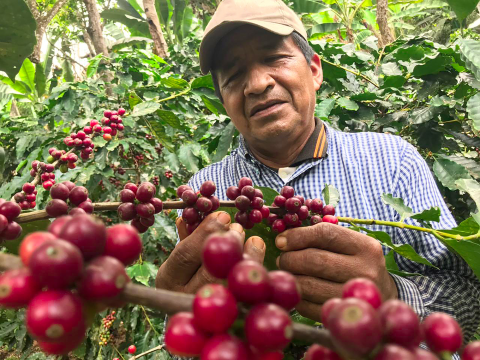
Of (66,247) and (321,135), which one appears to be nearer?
(66,247)

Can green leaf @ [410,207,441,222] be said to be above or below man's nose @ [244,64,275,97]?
below

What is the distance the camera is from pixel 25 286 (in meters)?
0.38

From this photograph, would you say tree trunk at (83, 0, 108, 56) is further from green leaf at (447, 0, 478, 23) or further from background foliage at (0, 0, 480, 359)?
green leaf at (447, 0, 478, 23)

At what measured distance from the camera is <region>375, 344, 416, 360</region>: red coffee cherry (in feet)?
1.08

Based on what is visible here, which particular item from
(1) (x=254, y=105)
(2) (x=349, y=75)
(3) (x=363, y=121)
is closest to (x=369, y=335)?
(1) (x=254, y=105)

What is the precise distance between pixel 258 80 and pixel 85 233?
1.68m

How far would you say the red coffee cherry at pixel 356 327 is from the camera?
32 cm

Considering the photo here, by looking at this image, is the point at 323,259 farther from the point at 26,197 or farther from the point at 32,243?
the point at 26,197

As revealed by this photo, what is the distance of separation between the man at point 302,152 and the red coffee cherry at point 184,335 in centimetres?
97

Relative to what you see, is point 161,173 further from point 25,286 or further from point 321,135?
point 25,286

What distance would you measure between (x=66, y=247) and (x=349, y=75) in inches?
112

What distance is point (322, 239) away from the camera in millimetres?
1090

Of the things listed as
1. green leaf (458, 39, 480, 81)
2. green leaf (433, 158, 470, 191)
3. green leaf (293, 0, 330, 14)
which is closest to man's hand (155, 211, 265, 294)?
green leaf (433, 158, 470, 191)

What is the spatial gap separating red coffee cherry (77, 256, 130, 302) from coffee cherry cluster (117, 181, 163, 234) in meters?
0.54
